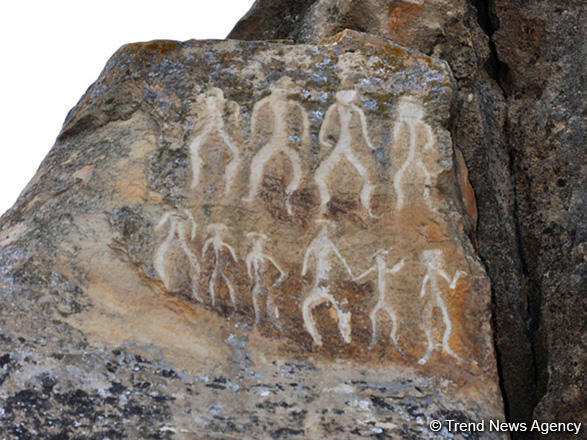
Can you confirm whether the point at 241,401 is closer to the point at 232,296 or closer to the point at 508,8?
the point at 232,296

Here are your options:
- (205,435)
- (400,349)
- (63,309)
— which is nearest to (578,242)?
(400,349)

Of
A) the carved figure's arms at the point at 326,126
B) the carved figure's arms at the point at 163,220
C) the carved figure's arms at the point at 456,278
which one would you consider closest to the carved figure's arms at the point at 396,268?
the carved figure's arms at the point at 456,278

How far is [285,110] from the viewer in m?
3.68

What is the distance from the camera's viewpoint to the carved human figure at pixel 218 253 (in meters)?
3.44

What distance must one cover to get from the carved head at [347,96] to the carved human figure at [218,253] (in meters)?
0.72

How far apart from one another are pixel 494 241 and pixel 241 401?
146 cm

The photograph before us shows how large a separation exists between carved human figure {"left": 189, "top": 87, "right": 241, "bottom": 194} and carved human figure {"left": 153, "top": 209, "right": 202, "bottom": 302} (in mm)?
153

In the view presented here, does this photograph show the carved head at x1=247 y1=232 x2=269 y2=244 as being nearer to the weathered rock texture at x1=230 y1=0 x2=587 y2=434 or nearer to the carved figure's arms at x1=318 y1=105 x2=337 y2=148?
the carved figure's arms at x1=318 y1=105 x2=337 y2=148

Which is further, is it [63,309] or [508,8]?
[508,8]

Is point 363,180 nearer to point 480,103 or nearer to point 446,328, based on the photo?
point 446,328

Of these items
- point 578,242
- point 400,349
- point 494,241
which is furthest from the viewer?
point 494,241

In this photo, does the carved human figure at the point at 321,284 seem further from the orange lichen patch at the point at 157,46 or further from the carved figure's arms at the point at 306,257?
the orange lichen patch at the point at 157,46

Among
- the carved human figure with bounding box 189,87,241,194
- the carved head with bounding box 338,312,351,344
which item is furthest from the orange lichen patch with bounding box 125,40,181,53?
the carved head with bounding box 338,312,351,344

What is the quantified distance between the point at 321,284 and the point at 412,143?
0.68m
